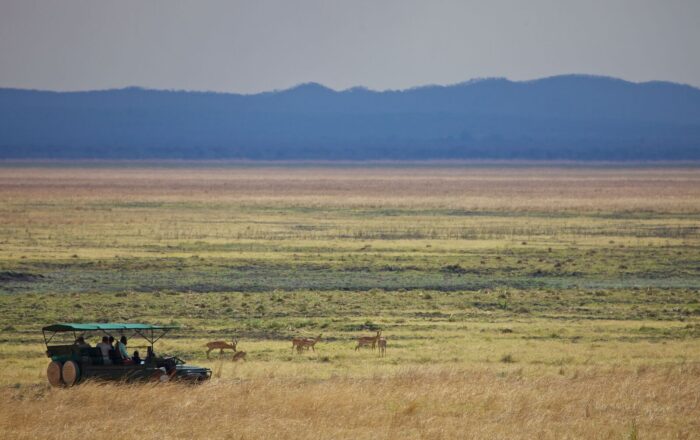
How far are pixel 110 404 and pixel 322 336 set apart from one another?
10.2 m

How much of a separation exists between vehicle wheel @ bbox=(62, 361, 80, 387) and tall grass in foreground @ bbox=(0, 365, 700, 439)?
370 mm

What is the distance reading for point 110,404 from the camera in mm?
18359

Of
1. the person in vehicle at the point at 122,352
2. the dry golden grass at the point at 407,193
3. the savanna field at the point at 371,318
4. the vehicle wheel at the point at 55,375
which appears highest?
the person in vehicle at the point at 122,352

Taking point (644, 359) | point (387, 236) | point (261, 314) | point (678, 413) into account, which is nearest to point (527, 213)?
point (387, 236)

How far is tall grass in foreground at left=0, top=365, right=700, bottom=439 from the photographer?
17.2 metres

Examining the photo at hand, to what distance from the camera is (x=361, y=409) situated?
18641 millimetres

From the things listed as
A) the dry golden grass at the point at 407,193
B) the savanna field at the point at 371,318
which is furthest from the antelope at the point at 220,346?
the dry golden grass at the point at 407,193

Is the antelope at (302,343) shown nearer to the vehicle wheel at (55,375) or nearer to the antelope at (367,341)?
the antelope at (367,341)

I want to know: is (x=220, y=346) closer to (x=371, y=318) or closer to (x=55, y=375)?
(x=55, y=375)

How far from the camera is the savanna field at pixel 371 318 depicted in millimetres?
18156

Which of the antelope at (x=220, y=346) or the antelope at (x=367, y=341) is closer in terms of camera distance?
the antelope at (x=220, y=346)

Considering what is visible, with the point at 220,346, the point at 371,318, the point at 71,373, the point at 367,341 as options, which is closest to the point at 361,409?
the point at 71,373

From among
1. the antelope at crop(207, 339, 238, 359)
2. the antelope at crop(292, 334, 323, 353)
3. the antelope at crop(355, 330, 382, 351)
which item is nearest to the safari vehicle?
the antelope at crop(207, 339, 238, 359)

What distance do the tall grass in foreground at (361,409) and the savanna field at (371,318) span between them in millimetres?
50
